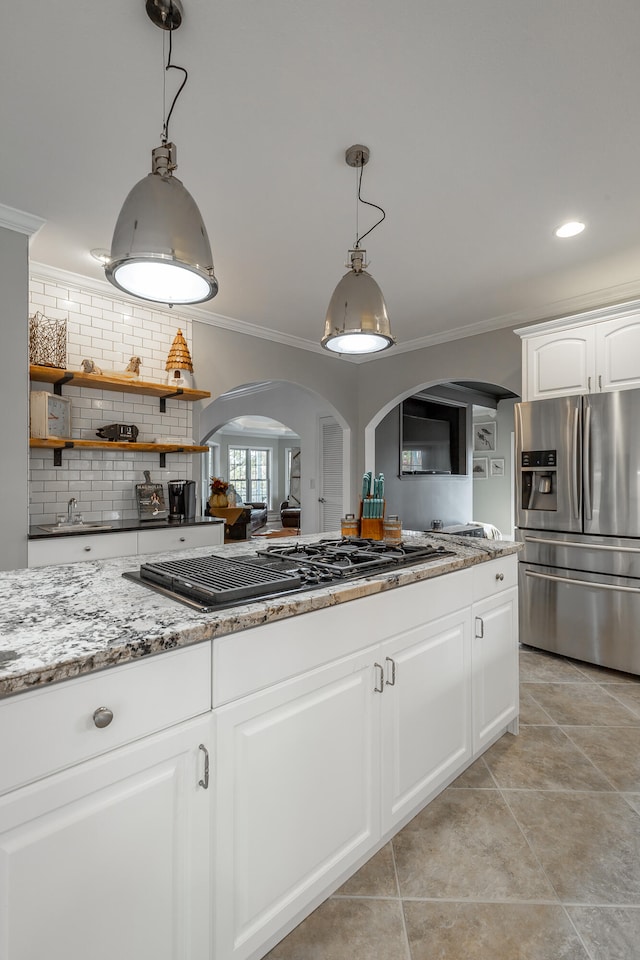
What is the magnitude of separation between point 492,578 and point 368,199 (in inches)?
76.1

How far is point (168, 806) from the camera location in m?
0.99

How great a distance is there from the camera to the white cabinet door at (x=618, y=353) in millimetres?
3010

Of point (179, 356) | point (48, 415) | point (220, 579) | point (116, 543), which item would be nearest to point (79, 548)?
point (116, 543)

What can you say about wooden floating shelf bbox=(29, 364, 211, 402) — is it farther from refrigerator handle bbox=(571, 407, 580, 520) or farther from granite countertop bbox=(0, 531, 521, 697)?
refrigerator handle bbox=(571, 407, 580, 520)

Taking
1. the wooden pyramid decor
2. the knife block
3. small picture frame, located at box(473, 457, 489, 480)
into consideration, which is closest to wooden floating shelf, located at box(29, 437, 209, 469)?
the wooden pyramid decor

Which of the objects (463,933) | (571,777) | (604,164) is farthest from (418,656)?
(604,164)

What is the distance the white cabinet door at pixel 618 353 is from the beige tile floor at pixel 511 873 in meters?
2.08

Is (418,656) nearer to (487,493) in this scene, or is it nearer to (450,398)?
(450,398)

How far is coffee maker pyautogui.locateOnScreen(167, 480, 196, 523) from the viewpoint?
12.0ft

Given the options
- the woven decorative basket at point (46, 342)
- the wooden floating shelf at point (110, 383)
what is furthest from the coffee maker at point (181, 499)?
the woven decorative basket at point (46, 342)

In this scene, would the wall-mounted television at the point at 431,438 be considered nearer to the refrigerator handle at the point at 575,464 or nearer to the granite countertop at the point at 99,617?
the refrigerator handle at the point at 575,464

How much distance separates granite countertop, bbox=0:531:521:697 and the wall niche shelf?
173 centimetres

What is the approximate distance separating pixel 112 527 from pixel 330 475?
341cm

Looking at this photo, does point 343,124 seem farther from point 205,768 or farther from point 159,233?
point 205,768
